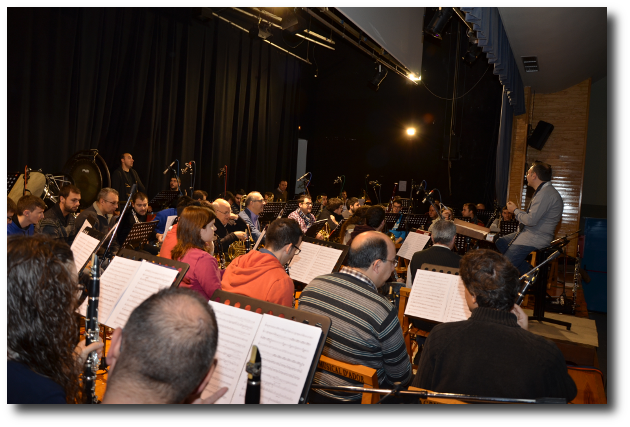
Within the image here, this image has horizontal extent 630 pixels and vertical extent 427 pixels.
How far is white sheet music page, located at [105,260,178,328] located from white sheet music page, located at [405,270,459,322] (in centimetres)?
153

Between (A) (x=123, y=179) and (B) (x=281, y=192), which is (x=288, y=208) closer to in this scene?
(A) (x=123, y=179)

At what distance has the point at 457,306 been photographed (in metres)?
2.73

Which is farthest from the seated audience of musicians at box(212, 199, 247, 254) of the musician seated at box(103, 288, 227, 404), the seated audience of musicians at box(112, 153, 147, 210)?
the musician seated at box(103, 288, 227, 404)

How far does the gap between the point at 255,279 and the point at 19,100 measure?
6.74 meters

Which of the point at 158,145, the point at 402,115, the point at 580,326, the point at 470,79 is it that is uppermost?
the point at 470,79

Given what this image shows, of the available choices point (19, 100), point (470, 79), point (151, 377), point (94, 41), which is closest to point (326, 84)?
point (470, 79)

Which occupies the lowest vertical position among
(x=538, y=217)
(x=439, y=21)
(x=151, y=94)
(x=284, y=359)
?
(x=284, y=359)

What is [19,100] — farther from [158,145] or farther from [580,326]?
[580,326]

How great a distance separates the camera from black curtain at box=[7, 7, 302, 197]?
7297 millimetres

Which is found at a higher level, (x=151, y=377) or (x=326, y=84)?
(x=326, y=84)

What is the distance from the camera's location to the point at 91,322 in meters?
1.70

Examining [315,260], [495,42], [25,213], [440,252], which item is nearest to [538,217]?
[440,252]

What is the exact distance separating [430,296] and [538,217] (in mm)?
2636

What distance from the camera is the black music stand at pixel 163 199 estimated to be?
7.11 meters
